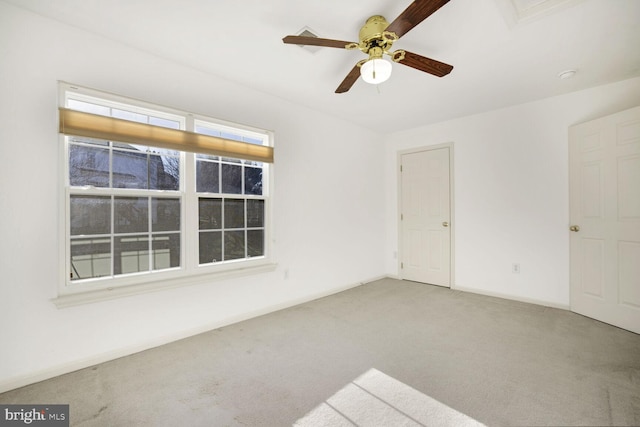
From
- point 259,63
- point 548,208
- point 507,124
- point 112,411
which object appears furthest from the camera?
point 507,124

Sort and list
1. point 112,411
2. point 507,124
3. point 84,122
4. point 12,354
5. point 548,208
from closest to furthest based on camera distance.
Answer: point 112,411 < point 12,354 < point 84,122 < point 548,208 < point 507,124

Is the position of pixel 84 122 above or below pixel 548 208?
above

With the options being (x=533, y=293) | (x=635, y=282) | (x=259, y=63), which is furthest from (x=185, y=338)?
(x=635, y=282)

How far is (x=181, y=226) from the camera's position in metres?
2.70

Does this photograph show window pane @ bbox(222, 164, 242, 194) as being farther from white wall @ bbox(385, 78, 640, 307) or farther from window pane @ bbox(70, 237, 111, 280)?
white wall @ bbox(385, 78, 640, 307)

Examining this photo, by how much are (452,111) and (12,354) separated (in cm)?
497

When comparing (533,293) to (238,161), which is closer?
(238,161)

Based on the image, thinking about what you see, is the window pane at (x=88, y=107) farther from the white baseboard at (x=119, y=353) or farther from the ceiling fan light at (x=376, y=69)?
the ceiling fan light at (x=376, y=69)

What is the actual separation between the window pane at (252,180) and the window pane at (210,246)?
0.60m

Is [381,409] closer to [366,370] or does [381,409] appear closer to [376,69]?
[366,370]

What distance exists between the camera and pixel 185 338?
104 inches

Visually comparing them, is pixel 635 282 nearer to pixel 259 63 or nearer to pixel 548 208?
pixel 548 208

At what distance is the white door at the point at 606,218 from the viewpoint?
108 inches

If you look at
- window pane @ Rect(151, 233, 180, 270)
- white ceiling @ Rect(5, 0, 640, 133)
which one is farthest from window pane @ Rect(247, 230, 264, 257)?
white ceiling @ Rect(5, 0, 640, 133)
